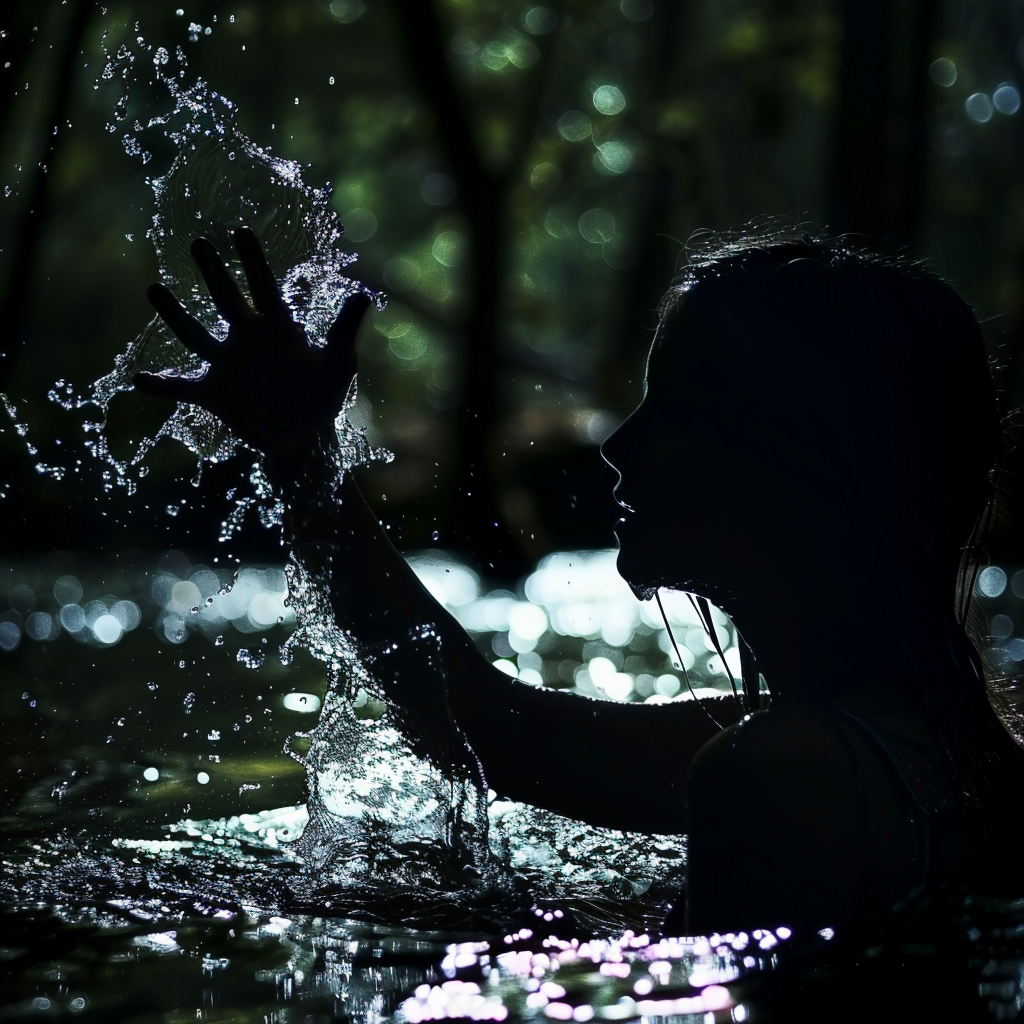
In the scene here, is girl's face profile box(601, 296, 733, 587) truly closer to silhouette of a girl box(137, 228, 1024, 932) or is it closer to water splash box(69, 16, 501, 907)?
silhouette of a girl box(137, 228, 1024, 932)

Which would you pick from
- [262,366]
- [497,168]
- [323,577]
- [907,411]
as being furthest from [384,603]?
[497,168]

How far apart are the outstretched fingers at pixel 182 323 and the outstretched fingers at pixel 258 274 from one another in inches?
4.4

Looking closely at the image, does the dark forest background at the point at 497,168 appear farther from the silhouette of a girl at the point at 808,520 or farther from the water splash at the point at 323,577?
the silhouette of a girl at the point at 808,520

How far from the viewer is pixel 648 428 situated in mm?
2172

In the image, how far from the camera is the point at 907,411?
2.00 meters

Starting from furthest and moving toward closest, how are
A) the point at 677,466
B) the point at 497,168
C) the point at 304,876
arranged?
the point at 497,168 < the point at 304,876 < the point at 677,466

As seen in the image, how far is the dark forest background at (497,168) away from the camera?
407 inches

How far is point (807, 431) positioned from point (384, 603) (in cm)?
A: 100

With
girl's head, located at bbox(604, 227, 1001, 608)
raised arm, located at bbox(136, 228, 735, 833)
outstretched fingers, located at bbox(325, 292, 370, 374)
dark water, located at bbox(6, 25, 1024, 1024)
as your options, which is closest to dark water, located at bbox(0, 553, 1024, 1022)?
dark water, located at bbox(6, 25, 1024, 1024)

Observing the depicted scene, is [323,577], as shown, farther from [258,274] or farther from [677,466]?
[677,466]

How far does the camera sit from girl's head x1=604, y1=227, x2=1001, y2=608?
6.52 feet

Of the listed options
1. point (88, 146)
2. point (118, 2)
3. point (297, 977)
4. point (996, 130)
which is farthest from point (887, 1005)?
point (996, 130)

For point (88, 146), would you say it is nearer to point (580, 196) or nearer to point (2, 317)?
point (2, 317)

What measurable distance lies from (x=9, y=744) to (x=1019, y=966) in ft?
10.7
